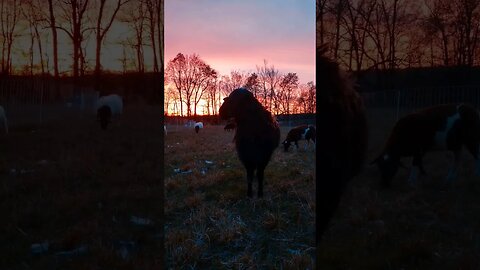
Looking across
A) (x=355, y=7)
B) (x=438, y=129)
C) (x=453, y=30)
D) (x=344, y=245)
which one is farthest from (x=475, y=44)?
(x=344, y=245)

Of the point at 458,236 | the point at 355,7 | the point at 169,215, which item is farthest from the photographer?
the point at 169,215

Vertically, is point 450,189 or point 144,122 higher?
point 144,122

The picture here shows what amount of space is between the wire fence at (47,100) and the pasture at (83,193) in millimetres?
59

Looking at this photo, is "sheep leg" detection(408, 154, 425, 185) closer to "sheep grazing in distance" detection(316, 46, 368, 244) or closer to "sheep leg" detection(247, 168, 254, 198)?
"sheep grazing in distance" detection(316, 46, 368, 244)

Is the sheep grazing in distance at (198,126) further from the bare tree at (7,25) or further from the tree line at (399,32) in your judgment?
the bare tree at (7,25)

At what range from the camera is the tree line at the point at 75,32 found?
Answer: 3.74m

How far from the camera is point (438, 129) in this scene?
3533 mm

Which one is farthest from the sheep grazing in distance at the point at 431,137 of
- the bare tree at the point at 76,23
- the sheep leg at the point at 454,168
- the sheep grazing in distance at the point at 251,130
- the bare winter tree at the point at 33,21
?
the bare winter tree at the point at 33,21

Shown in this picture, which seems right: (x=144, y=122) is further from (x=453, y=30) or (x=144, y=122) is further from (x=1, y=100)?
(x=453, y=30)

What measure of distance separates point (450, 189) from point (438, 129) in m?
0.50

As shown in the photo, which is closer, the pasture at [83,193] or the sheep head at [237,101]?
the pasture at [83,193]

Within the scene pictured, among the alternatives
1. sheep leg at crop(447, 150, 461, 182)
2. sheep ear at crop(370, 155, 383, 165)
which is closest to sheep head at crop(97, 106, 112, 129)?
sheep ear at crop(370, 155, 383, 165)

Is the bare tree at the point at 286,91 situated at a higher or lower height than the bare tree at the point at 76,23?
lower

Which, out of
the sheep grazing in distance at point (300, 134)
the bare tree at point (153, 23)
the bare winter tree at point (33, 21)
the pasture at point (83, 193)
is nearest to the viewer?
the pasture at point (83, 193)
